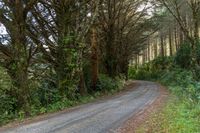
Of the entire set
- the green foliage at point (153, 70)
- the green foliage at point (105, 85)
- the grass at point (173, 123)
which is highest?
the green foliage at point (153, 70)

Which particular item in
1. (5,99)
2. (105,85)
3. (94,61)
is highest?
(94,61)

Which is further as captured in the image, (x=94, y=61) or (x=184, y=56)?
(x=184, y=56)

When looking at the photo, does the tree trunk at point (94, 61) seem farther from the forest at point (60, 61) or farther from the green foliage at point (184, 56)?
the green foliage at point (184, 56)

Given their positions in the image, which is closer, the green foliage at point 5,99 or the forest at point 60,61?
the green foliage at point 5,99

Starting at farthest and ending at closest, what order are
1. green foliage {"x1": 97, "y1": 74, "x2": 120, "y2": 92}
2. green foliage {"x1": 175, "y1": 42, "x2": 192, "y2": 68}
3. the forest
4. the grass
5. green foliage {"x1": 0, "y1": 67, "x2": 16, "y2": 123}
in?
green foliage {"x1": 175, "y1": 42, "x2": 192, "y2": 68} < green foliage {"x1": 97, "y1": 74, "x2": 120, "y2": 92} < the forest < green foliage {"x1": 0, "y1": 67, "x2": 16, "y2": 123} < the grass

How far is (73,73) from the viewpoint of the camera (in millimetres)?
25547

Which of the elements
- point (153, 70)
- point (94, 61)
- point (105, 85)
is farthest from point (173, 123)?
point (153, 70)

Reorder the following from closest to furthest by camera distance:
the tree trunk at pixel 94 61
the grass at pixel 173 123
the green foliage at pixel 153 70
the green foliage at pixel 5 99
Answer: the grass at pixel 173 123 < the green foliage at pixel 5 99 < the tree trunk at pixel 94 61 < the green foliage at pixel 153 70

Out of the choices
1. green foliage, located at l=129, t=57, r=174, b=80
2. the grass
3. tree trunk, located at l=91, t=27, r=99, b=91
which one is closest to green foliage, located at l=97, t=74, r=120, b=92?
tree trunk, located at l=91, t=27, r=99, b=91

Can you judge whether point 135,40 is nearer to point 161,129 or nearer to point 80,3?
point 80,3

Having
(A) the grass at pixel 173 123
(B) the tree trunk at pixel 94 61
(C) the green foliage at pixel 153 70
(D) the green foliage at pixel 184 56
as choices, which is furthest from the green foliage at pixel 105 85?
(C) the green foliage at pixel 153 70

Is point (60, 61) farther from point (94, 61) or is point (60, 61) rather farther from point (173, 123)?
point (173, 123)

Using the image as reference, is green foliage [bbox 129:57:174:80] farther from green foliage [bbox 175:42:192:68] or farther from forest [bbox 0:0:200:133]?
forest [bbox 0:0:200:133]

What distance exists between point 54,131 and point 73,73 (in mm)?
12605
